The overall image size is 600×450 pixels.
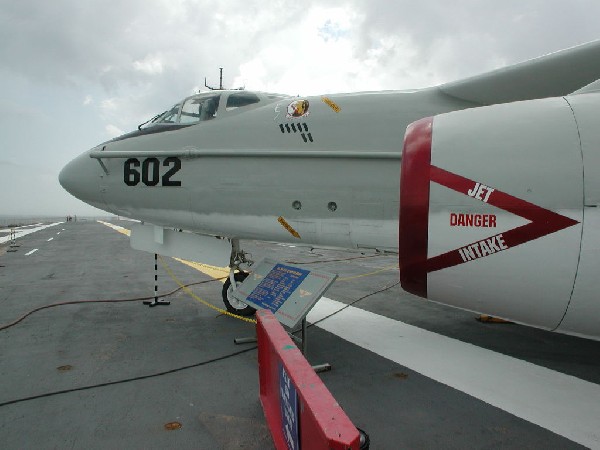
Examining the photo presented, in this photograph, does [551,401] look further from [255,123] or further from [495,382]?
[255,123]

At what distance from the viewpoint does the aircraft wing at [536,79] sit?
14.8 feet

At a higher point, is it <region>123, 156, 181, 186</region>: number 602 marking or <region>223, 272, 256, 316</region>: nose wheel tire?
<region>123, 156, 181, 186</region>: number 602 marking

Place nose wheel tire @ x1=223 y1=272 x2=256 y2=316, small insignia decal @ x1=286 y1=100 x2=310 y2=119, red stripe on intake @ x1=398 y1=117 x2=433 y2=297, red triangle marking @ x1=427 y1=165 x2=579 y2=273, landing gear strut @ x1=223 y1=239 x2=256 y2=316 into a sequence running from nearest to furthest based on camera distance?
red triangle marking @ x1=427 y1=165 x2=579 y2=273 < red stripe on intake @ x1=398 y1=117 x2=433 y2=297 < small insignia decal @ x1=286 y1=100 x2=310 y2=119 < landing gear strut @ x1=223 y1=239 x2=256 y2=316 < nose wheel tire @ x1=223 y1=272 x2=256 y2=316

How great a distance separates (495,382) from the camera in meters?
4.61

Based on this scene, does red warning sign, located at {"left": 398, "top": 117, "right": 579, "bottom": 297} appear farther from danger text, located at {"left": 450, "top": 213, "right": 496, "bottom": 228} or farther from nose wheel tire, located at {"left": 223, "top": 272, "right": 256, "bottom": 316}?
nose wheel tire, located at {"left": 223, "top": 272, "right": 256, "bottom": 316}

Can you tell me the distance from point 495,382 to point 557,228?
90.9 inches

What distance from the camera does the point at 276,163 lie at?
5.91m

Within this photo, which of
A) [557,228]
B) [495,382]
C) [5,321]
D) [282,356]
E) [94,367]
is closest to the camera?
[282,356]

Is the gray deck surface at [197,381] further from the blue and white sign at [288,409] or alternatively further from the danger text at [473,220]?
the danger text at [473,220]

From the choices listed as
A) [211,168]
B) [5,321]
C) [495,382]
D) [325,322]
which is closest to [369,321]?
[325,322]

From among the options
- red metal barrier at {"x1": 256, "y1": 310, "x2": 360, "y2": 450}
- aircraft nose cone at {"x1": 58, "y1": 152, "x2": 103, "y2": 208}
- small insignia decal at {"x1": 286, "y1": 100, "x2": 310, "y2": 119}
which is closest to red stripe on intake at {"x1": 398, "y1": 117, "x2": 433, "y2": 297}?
red metal barrier at {"x1": 256, "y1": 310, "x2": 360, "y2": 450}

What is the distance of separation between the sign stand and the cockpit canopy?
8.51ft

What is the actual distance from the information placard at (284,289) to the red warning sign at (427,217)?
140 centimetres

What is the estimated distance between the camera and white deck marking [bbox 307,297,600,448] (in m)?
3.81
